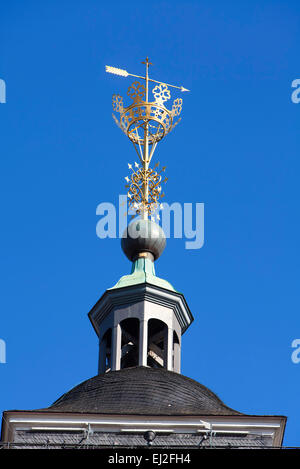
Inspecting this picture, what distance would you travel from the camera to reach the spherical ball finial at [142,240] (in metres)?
62.8

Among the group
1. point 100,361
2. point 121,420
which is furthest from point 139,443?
point 100,361

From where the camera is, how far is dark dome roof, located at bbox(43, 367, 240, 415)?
52.1m

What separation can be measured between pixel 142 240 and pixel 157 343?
3619 mm

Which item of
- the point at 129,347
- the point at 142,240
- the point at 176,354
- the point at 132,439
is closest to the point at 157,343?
the point at 176,354

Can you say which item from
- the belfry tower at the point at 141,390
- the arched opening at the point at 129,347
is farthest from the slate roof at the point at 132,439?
the arched opening at the point at 129,347

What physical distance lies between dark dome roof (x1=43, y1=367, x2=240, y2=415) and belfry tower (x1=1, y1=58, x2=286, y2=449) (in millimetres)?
29

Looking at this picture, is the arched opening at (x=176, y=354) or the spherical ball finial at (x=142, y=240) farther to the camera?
the spherical ball finial at (x=142, y=240)

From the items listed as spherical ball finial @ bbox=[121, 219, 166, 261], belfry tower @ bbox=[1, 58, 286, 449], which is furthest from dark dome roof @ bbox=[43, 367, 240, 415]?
spherical ball finial @ bbox=[121, 219, 166, 261]

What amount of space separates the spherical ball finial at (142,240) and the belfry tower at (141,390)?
0.03 metres

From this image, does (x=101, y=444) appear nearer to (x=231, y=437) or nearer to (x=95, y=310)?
(x=231, y=437)

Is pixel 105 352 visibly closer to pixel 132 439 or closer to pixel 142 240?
pixel 142 240

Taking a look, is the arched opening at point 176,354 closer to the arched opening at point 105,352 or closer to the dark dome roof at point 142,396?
the arched opening at point 105,352

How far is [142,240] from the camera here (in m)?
62.7
